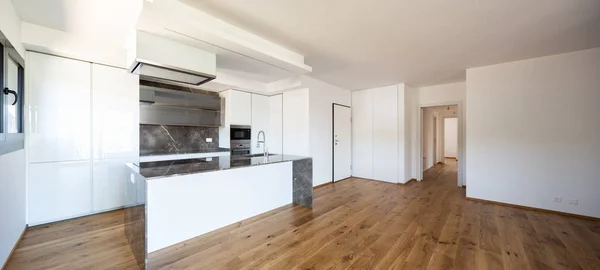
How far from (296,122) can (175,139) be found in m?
2.53

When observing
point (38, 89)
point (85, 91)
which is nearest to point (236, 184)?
point (85, 91)

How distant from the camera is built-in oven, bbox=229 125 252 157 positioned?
Answer: 189 inches

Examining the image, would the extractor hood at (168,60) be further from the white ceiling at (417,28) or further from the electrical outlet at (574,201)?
the electrical outlet at (574,201)

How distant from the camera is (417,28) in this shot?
8.34ft

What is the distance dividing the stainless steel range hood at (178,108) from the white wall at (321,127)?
205 cm

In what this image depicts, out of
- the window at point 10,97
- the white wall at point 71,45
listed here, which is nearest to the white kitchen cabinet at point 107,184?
the window at point 10,97

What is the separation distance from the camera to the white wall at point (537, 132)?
3.13 meters

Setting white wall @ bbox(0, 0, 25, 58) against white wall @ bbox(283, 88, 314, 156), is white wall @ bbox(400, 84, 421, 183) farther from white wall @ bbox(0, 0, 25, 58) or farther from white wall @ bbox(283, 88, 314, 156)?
white wall @ bbox(0, 0, 25, 58)

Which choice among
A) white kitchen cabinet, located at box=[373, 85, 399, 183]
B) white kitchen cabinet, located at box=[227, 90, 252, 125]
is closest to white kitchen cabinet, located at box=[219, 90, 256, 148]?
white kitchen cabinet, located at box=[227, 90, 252, 125]

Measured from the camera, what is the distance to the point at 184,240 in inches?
90.8

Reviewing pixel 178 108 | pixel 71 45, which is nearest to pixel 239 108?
pixel 178 108

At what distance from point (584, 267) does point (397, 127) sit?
357 cm

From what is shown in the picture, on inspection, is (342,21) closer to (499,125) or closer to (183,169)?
(183,169)

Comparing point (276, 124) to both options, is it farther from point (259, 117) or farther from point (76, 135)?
point (76, 135)
